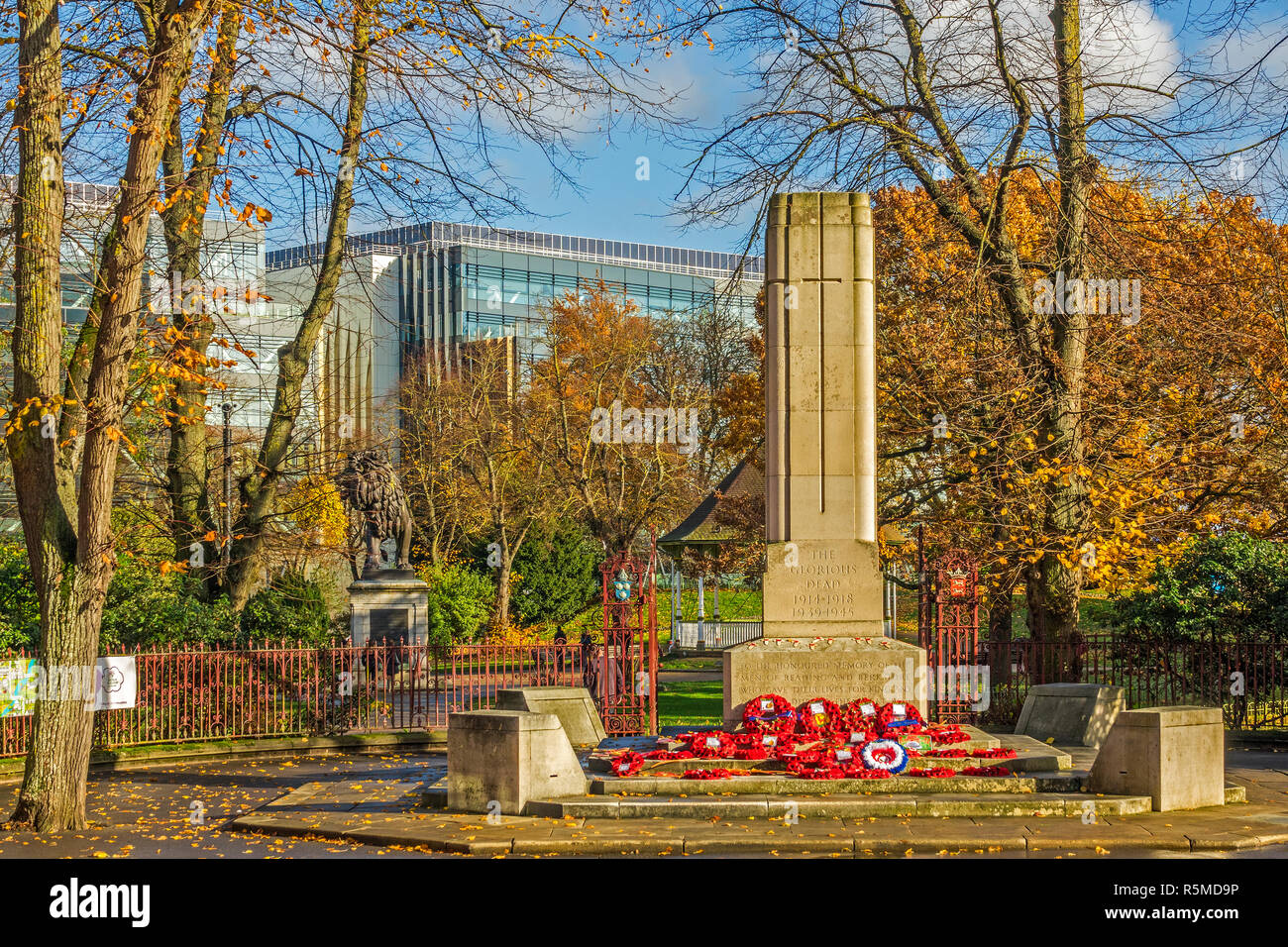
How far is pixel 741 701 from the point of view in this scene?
14.0 metres

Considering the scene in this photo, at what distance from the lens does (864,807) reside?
1181 cm

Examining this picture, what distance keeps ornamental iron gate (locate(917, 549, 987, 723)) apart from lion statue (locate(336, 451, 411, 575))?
13091mm

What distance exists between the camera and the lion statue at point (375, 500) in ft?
89.9

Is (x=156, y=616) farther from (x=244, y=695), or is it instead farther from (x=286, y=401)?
(x=286, y=401)

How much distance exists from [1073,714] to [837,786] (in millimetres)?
4305

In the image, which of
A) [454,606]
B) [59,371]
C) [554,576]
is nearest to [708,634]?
[554,576]

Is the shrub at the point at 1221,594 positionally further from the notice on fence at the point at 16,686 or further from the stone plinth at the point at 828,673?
the notice on fence at the point at 16,686

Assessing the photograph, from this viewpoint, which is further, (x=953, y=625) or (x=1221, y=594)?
(x=1221, y=594)

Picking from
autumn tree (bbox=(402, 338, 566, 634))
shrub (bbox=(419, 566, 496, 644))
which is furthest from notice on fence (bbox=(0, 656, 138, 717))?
autumn tree (bbox=(402, 338, 566, 634))

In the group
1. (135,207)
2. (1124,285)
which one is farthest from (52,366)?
(1124,285)

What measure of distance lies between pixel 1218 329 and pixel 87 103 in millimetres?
17137

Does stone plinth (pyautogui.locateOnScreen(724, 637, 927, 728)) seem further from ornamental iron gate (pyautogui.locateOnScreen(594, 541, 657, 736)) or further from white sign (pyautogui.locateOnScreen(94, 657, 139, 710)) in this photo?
white sign (pyautogui.locateOnScreen(94, 657, 139, 710))

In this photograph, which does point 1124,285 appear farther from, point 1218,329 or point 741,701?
point 741,701

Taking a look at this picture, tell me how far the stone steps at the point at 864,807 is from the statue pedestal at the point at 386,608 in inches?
639
